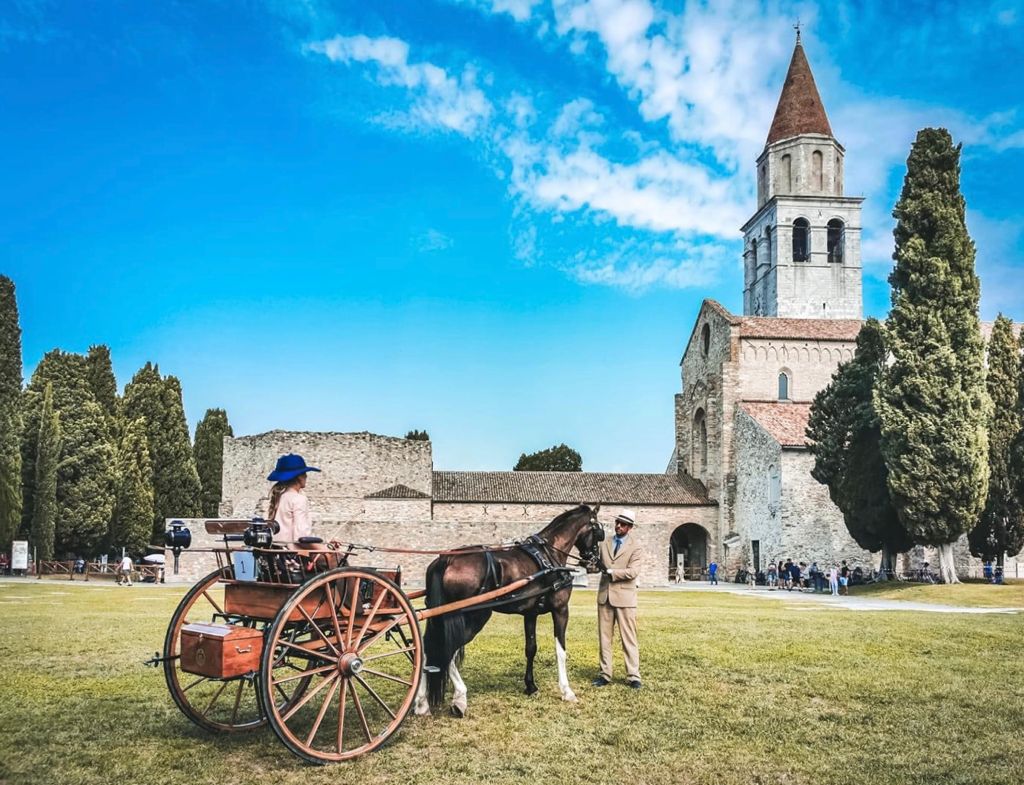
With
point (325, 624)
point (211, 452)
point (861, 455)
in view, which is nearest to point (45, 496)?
point (211, 452)

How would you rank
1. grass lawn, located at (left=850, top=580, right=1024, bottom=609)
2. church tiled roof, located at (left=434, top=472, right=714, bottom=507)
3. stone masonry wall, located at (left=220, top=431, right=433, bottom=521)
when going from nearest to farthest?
grass lawn, located at (left=850, top=580, right=1024, bottom=609) < stone masonry wall, located at (left=220, top=431, right=433, bottom=521) < church tiled roof, located at (left=434, top=472, right=714, bottom=507)

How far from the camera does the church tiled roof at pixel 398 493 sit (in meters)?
38.1

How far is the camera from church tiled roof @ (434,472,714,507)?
133 feet

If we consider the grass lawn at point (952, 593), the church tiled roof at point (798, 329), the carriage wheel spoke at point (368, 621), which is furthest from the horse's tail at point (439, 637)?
the church tiled roof at point (798, 329)

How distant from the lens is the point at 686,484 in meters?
44.5

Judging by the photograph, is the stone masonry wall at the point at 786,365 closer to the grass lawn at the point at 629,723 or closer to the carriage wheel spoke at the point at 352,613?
the grass lawn at the point at 629,723

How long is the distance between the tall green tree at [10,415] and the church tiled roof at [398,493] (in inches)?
556

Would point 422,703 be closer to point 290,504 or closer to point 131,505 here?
point 290,504

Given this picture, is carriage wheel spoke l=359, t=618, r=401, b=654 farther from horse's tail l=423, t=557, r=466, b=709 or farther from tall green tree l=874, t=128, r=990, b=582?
tall green tree l=874, t=128, r=990, b=582

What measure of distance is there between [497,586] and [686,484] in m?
38.3

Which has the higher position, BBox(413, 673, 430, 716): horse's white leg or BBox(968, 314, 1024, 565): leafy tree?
BBox(968, 314, 1024, 565): leafy tree

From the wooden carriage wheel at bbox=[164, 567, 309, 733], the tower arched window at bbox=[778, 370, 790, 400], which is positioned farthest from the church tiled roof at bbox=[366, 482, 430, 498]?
the wooden carriage wheel at bbox=[164, 567, 309, 733]

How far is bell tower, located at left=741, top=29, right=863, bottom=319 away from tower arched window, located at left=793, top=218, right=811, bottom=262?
0.07 metres

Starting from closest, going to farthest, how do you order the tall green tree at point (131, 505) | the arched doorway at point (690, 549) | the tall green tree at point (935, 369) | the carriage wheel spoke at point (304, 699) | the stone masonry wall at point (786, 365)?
1. the carriage wheel spoke at point (304, 699)
2. the tall green tree at point (935, 369)
3. the tall green tree at point (131, 505)
4. the arched doorway at point (690, 549)
5. the stone masonry wall at point (786, 365)
